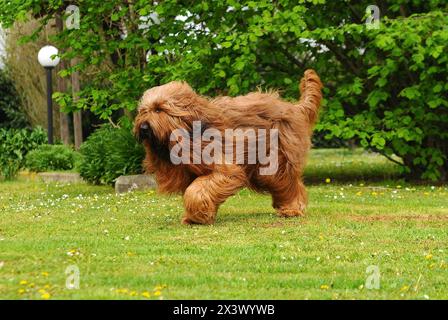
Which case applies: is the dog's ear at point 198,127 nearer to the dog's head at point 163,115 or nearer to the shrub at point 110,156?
the dog's head at point 163,115

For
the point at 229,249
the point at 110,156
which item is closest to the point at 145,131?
the point at 229,249

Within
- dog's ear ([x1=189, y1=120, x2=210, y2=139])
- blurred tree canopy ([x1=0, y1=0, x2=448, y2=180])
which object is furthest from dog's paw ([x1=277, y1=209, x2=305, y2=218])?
blurred tree canopy ([x1=0, y1=0, x2=448, y2=180])

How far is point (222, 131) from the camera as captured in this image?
9.48 m

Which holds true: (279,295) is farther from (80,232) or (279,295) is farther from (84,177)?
(84,177)

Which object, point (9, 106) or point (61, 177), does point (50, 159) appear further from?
point (9, 106)

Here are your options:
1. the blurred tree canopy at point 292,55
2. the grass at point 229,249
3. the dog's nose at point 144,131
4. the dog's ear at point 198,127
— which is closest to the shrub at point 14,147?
the blurred tree canopy at point 292,55

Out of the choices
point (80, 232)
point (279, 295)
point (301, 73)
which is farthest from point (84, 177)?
point (279, 295)

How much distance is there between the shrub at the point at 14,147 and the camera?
18828 mm

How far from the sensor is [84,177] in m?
16.1

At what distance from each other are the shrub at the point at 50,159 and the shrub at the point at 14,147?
31 cm

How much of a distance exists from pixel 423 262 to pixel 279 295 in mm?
1817

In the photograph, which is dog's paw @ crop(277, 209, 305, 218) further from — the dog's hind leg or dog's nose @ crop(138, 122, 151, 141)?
dog's nose @ crop(138, 122, 151, 141)

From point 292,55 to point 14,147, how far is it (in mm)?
6953

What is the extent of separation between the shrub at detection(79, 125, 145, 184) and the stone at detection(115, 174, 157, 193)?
0.63 m
